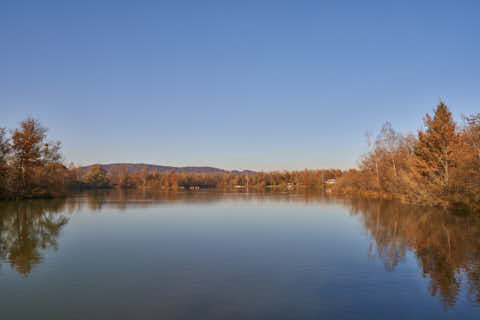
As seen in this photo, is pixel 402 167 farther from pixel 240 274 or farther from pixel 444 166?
pixel 240 274

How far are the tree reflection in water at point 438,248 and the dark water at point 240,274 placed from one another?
4 centimetres

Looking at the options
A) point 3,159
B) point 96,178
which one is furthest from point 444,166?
point 96,178

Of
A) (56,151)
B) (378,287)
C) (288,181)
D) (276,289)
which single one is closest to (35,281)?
(276,289)

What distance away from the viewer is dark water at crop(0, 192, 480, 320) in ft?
20.9

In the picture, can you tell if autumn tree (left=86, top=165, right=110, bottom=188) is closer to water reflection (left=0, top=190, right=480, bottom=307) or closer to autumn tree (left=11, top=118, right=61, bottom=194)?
autumn tree (left=11, top=118, right=61, bottom=194)

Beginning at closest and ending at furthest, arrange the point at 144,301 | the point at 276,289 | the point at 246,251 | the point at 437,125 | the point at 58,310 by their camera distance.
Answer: the point at 58,310 < the point at 144,301 < the point at 276,289 < the point at 246,251 < the point at 437,125

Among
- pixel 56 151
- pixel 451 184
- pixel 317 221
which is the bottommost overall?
pixel 317 221

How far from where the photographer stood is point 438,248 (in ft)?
39.5

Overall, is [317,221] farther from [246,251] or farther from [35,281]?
[35,281]

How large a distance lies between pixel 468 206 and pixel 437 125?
25.5 ft

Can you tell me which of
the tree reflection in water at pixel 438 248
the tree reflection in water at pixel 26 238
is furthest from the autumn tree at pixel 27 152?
the tree reflection in water at pixel 438 248

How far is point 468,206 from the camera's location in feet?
78.0

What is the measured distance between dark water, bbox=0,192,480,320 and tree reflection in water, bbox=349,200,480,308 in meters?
0.04

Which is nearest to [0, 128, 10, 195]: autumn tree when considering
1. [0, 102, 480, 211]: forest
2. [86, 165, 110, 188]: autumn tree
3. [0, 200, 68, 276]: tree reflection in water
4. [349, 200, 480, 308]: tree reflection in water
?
[0, 102, 480, 211]: forest
